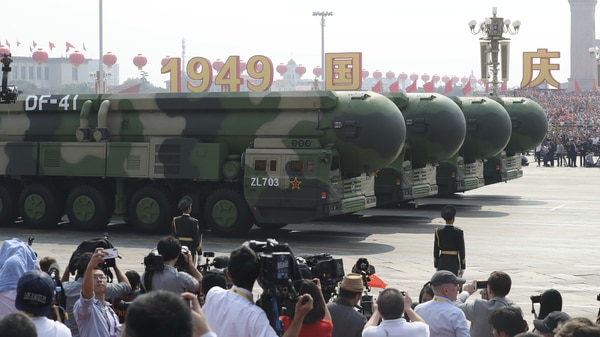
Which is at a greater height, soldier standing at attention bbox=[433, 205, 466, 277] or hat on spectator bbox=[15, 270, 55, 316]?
hat on spectator bbox=[15, 270, 55, 316]

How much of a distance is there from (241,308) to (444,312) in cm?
234

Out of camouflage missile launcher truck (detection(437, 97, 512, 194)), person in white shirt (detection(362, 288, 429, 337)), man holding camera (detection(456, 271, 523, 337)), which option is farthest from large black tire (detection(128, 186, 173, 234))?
person in white shirt (detection(362, 288, 429, 337))

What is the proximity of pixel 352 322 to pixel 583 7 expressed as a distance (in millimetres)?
119493

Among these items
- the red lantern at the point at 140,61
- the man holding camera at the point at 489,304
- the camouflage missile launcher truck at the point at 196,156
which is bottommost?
the man holding camera at the point at 489,304

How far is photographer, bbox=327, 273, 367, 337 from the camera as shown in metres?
7.54

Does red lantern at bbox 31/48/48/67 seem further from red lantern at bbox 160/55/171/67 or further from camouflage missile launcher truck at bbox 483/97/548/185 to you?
camouflage missile launcher truck at bbox 483/97/548/185

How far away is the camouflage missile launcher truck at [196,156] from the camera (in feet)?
65.4

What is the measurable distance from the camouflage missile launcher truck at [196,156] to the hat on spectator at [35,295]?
530 inches

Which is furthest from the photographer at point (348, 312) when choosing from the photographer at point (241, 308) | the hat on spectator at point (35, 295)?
the hat on spectator at point (35, 295)

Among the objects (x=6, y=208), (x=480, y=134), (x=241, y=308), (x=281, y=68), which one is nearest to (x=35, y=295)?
(x=241, y=308)

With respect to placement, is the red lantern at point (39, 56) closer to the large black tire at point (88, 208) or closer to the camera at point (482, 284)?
the large black tire at point (88, 208)

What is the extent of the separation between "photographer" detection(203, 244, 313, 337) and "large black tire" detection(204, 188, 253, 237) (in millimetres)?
14145

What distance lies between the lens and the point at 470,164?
1126 inches

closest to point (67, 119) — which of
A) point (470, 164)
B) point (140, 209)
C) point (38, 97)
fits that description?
point (38, 97)
